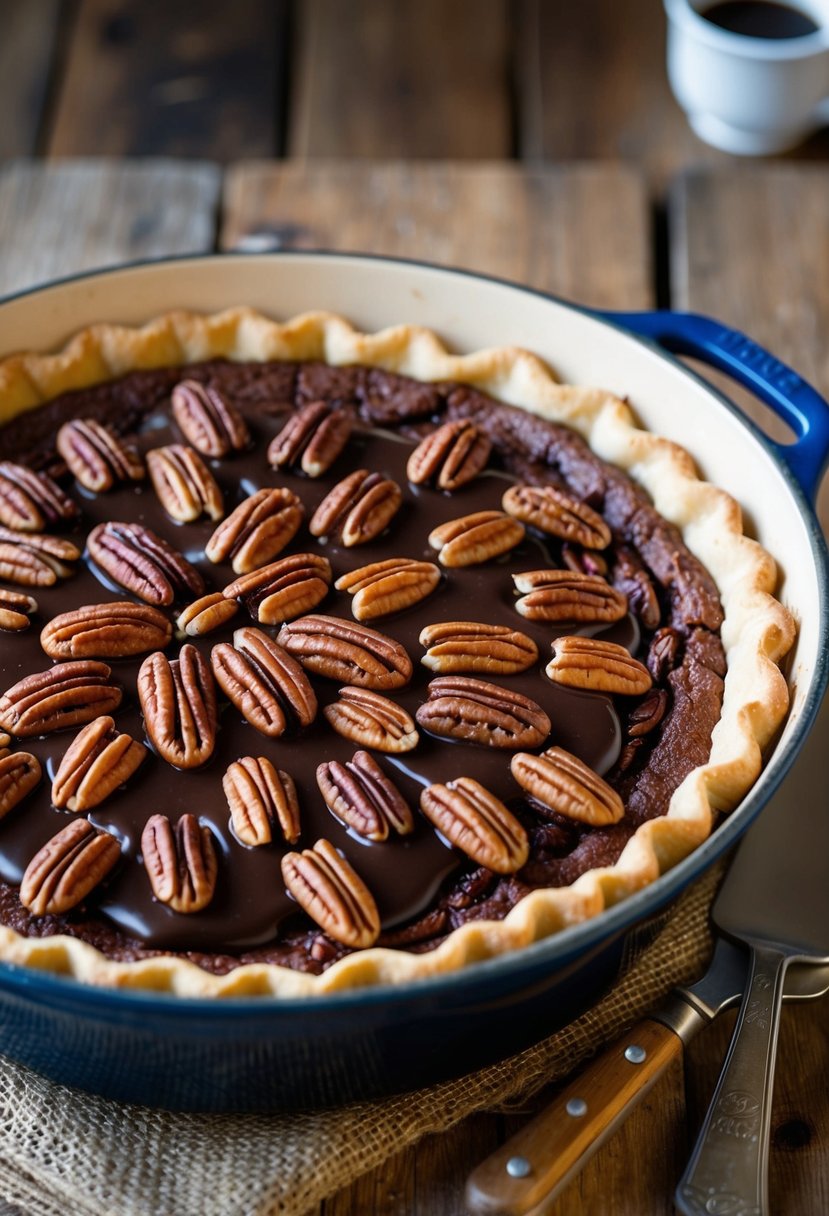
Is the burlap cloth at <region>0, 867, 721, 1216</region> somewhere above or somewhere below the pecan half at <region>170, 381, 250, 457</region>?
below

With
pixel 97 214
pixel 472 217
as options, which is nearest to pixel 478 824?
pixel 472 217

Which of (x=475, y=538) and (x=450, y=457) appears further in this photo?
(x=450, y=457)

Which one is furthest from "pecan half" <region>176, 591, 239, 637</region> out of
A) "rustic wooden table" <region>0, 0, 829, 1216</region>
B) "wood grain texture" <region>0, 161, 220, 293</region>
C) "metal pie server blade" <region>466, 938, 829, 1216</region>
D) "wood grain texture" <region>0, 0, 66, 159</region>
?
"wood grain texture" <region>0, 0, 66, 159</region>

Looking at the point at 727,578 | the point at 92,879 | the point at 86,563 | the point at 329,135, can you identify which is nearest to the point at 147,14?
the point at 329,135

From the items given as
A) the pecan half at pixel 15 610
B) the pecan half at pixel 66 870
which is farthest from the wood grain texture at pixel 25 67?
the pecan half at pixel 66 870

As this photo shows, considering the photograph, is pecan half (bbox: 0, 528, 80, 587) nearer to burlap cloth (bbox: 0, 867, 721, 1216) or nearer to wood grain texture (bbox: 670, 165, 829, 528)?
burlap cloth (bbox: 0, 867, 721, 1216)

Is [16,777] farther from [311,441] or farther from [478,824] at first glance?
[311,441]
